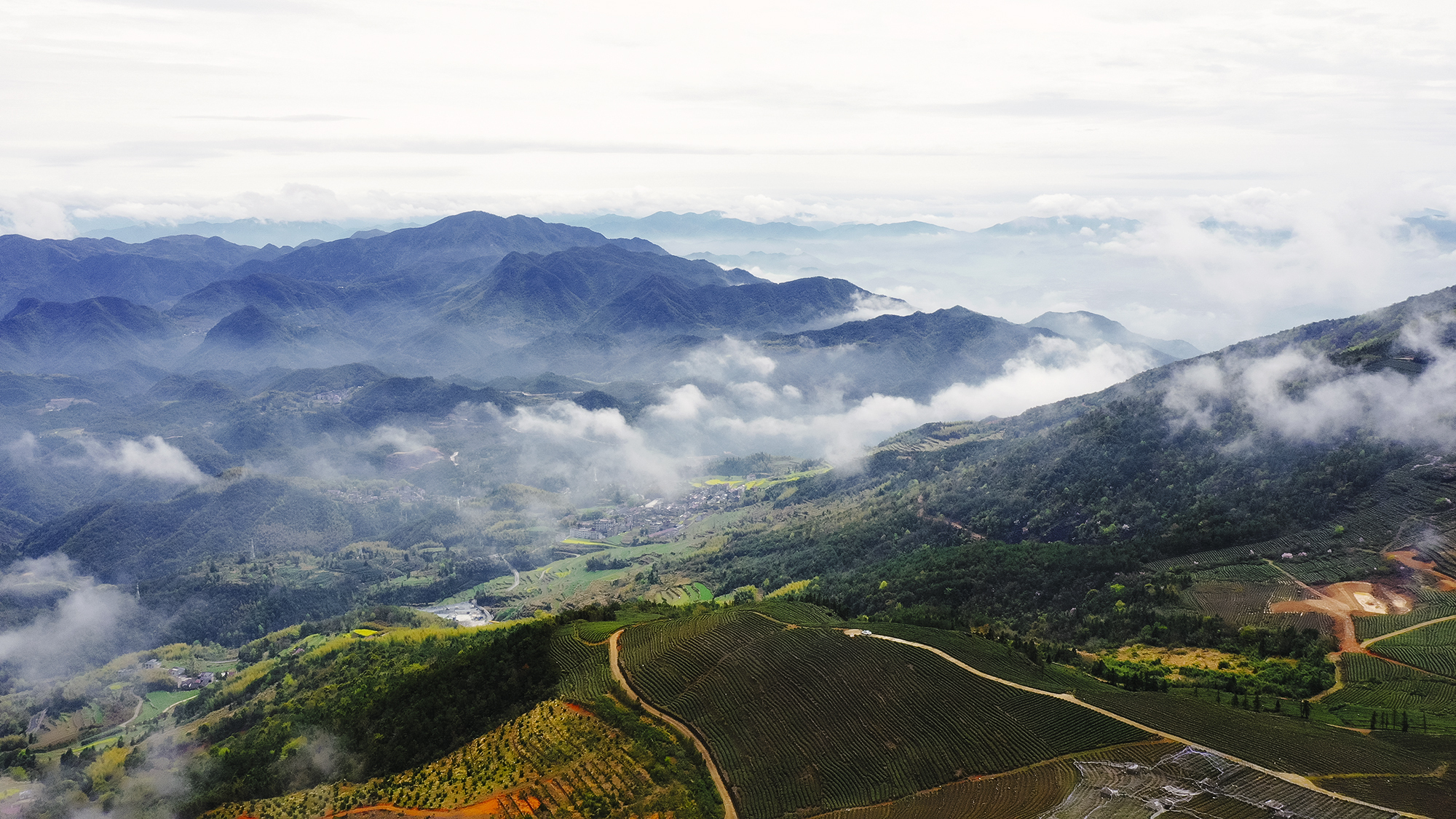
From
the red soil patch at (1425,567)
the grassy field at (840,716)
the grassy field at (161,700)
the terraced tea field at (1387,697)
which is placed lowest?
the grassy field at (161,700)

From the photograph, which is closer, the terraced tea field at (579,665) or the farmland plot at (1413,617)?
the terraced tea field at (579,665)

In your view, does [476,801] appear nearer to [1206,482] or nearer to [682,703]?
[682,703]

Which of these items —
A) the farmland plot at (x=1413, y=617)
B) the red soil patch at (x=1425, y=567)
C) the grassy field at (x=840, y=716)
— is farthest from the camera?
the red soil patch at (x=1425, y=567)

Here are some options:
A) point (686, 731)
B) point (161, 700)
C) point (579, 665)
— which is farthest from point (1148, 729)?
point (161, 700)

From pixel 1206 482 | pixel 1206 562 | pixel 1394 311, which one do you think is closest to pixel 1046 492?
pixel 1206 482

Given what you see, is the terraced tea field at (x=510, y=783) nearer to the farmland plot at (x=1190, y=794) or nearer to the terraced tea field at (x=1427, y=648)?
the farmland plot at (x=1190, y=794)

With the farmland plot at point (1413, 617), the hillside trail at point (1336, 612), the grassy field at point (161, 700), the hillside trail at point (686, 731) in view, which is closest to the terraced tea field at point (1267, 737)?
the hillside trail at point (1336, 612)

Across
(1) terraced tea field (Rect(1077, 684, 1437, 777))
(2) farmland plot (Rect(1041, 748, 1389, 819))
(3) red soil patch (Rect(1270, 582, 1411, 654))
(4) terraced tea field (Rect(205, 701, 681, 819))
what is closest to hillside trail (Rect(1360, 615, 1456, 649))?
(3) red soil patch (Rect(1270, 582, 1411, 654))
